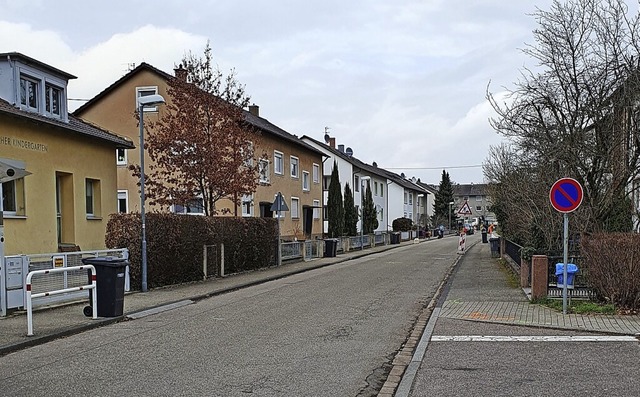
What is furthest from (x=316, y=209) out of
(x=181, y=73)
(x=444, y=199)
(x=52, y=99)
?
(x=444, y=199)

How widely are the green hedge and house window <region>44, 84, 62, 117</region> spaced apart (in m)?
5.88

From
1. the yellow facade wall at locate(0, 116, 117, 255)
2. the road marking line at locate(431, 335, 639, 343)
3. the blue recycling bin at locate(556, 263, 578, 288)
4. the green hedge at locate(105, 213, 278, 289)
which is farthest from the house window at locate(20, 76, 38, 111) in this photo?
the blue recycling bin at locate(556, 263, 578, 288)

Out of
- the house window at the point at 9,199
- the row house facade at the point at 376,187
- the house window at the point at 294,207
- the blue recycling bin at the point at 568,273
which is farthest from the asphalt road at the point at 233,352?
the row house facade at the point at 376,187

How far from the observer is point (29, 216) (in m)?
19.2

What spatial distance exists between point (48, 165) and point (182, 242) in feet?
16.1

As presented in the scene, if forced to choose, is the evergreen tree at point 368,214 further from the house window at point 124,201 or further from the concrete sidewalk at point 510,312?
the concrete sidewalk at point 510,312

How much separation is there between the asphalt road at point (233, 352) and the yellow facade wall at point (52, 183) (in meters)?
6.77

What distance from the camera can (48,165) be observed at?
66.2ft

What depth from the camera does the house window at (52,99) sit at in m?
21.0

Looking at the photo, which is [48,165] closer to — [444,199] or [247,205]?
[247,205]

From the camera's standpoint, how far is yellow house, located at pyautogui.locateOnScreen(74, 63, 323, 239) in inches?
1291

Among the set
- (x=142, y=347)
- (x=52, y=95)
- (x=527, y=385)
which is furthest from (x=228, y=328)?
(x=52, y=95)

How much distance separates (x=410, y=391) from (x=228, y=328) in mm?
4903

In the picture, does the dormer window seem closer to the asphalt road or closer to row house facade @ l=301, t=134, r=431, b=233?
the asphalt road
